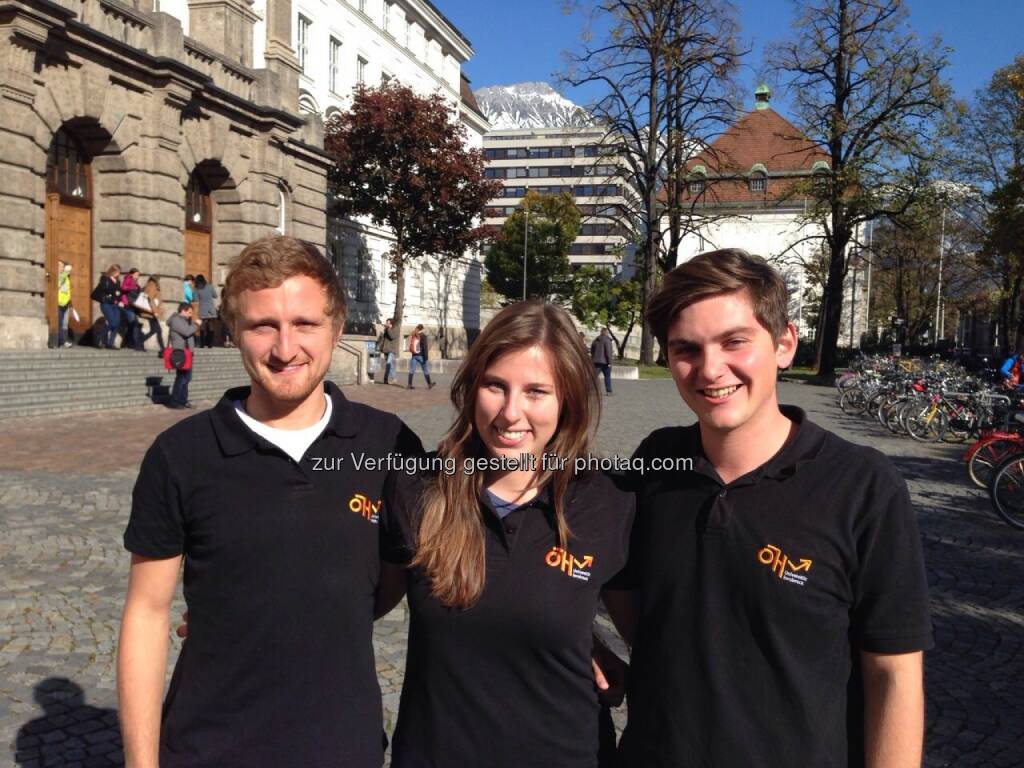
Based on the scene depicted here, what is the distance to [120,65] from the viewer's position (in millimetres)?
19875

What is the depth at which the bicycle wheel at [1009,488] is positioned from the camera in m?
9.09

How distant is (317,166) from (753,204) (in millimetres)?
51075

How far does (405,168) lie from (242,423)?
114 feet

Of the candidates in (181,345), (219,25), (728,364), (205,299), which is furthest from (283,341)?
(219,25)

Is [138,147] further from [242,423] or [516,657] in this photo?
[516,657]

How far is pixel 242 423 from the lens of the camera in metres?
2.18

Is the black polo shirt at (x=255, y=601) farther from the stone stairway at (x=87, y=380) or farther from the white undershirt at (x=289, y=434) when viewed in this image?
the stone stairway at (x=87, y=380)

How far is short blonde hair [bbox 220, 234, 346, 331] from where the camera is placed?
2.17m

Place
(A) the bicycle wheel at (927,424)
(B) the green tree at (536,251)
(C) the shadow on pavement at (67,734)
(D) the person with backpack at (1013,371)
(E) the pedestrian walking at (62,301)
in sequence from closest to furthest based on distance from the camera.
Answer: (C) the shadow on pavement at (67,734) → (A) the bicycle wheel at (927,424) → (D) the person with backpack at (1013,371) → (E) the pedestrian walking at (62,301) → (B) the green tree at (536,251)

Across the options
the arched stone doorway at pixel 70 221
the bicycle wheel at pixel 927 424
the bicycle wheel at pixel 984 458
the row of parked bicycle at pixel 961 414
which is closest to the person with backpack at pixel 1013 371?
the row of parked bicycle at pixel 961 414

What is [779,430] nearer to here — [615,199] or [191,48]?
[191,48]

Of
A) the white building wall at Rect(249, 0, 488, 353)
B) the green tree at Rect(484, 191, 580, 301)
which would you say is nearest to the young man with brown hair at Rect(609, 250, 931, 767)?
the white building wall at Rect(249, 0, 488, 353)

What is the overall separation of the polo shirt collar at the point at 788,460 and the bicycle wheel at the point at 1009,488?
27.8 feet

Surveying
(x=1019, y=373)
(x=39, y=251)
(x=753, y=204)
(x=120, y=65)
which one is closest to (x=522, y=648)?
(x=1019, y=373)
